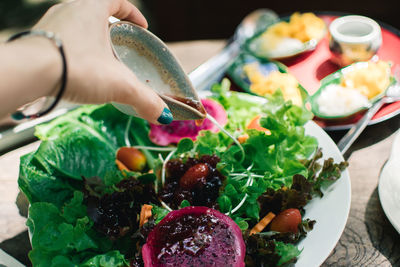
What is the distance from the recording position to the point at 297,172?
1320 mm

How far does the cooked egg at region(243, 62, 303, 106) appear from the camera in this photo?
5.49 feet

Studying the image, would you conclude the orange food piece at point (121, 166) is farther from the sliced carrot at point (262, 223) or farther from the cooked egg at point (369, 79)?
the cooked egg at point (369, 79)

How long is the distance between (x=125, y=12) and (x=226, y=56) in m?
0.95

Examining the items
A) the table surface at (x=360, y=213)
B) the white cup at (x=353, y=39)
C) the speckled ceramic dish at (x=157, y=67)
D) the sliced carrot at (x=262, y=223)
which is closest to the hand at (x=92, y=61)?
the speckled ceramic dish at (x=157, y=67)

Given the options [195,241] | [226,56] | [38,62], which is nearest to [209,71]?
[226,56]

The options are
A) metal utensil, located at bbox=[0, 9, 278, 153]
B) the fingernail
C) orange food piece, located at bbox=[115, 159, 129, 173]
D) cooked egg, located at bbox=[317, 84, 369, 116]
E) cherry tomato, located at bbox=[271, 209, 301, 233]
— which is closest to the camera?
the fingernail

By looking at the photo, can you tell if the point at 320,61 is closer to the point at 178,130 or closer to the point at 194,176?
the point at 178,130

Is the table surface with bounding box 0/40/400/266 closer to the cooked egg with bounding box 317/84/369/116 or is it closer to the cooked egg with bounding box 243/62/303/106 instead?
the cooked egg with bounding box 317/84/369/116

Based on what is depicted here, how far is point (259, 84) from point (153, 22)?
208 centimetres

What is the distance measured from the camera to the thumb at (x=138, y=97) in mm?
941

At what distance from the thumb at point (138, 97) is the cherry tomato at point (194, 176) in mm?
269

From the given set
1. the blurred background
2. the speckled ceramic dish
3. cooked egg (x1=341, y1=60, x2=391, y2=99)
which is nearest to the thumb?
the speckled ceramic dish

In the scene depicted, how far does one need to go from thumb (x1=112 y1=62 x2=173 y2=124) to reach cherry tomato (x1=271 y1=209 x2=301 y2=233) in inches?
17.1

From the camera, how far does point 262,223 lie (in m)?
1.22
